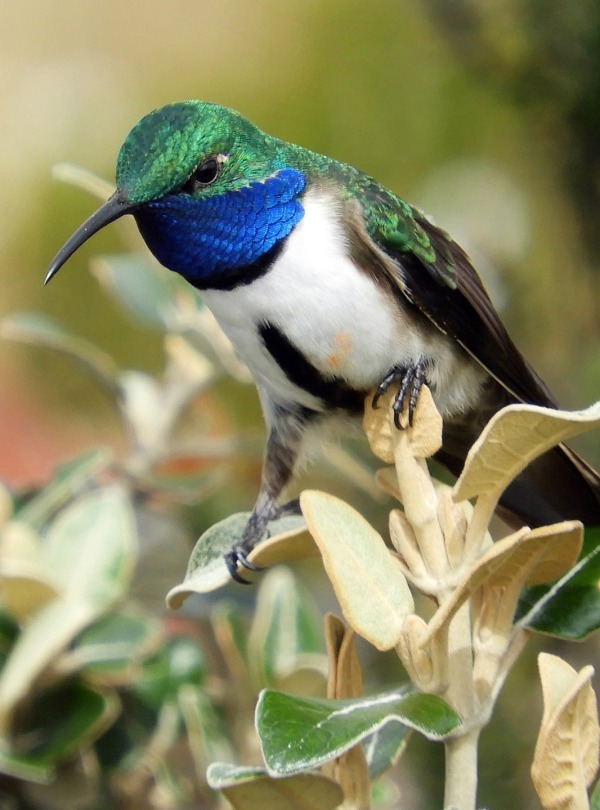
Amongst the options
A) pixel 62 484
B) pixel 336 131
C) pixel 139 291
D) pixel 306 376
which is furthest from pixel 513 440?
pixel 336 131

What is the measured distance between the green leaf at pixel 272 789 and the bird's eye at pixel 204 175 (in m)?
0.56

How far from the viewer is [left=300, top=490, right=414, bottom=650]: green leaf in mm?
746

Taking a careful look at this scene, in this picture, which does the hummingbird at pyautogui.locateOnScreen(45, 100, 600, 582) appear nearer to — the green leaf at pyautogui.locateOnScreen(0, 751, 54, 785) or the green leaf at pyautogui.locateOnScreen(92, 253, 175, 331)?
→ the green leaf at pyautogui.locateOnScreen(0, 751, 54, 785)

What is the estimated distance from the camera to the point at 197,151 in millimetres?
1089

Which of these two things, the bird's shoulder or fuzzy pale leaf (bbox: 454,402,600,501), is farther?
the bird's shoulder

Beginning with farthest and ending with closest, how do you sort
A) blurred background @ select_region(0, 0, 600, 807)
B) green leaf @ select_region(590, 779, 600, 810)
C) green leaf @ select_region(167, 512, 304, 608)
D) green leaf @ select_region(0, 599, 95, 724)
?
blurred background @ select_region(0, 0, 600, 807) → green leaf @ select_region(0, 599, 95, 724) → green leaf @ select_region(167, 512, 304, 608) → green leaf @ select_region(590, 779, 600, 810)

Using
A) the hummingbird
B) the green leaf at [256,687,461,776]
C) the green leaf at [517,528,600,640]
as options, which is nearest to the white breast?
the hummingbird

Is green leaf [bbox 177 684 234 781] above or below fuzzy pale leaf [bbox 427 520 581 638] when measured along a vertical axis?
below

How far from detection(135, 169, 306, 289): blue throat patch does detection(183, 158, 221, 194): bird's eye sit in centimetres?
1

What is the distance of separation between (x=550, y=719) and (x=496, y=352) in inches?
22.2

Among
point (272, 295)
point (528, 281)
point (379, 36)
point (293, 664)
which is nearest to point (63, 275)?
point (379, 36)

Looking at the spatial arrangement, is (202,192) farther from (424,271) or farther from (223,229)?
(424,271)

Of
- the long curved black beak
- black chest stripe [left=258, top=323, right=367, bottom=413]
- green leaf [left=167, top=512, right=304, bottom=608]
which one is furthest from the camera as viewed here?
black chest stripe [left=258, top=323, right=367, bottom=413]

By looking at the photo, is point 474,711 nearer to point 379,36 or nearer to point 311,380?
point 311,380
